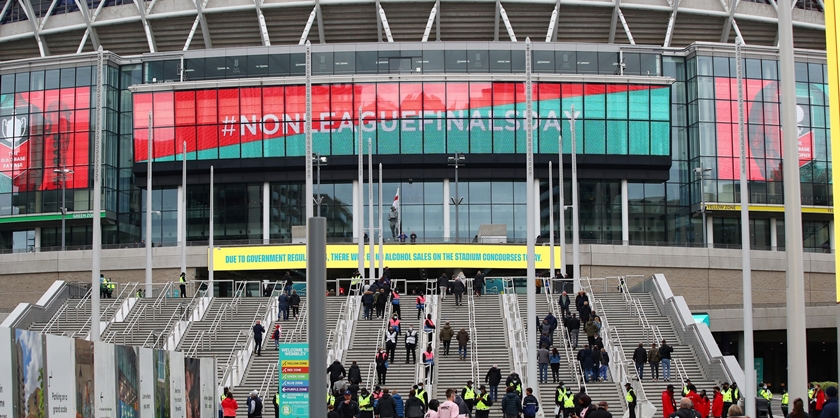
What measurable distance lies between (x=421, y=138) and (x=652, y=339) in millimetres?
31709

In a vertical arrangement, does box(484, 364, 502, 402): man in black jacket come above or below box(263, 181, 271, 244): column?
below

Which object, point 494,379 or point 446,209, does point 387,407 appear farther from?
point 446,209

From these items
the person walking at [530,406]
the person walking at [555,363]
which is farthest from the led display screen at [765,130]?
the person walking at [530,406]

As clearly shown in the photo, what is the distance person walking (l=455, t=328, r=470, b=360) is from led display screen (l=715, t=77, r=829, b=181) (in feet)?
126

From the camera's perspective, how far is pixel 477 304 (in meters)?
45.0

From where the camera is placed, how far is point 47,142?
72.9 m

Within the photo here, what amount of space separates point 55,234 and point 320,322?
66.7m

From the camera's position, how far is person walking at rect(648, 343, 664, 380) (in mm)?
35656

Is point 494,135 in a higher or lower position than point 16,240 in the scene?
higher

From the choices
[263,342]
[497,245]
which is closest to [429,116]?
[497,245]

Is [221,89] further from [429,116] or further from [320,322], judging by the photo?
[320,322]

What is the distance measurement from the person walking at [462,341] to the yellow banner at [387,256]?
2496 cm

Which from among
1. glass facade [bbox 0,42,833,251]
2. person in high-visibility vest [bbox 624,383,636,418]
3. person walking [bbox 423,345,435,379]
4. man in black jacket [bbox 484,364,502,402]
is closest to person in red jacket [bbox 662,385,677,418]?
person in high-visibility vest [bbox 624,383,636,418]

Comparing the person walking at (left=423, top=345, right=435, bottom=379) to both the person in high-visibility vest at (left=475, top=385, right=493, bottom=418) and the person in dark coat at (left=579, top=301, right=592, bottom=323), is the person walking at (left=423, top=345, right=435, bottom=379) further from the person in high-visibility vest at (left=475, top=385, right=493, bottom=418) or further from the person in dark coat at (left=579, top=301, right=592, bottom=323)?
the person in high-visibility vest at (left=475, top=385, right=493, bottom=418)
